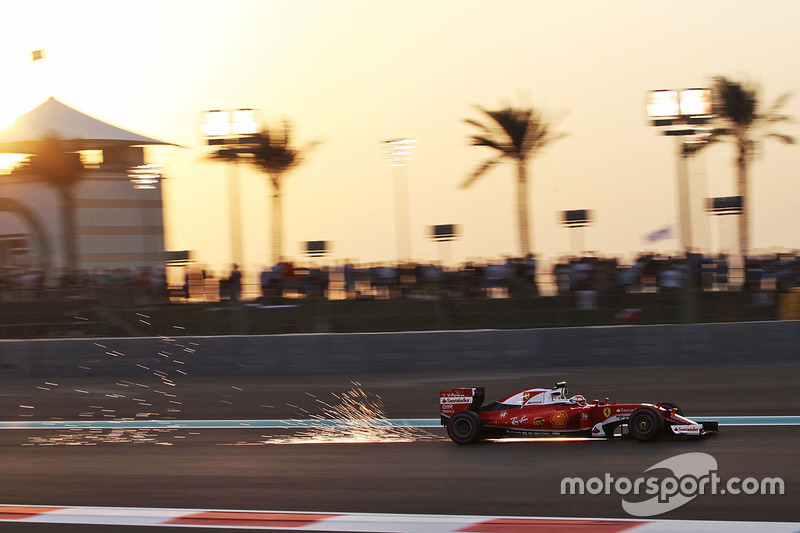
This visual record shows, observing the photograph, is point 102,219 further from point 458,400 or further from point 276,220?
point 458,400

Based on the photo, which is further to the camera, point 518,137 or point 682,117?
point 518,137

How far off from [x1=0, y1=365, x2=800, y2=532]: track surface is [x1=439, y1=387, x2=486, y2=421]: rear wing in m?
0.29

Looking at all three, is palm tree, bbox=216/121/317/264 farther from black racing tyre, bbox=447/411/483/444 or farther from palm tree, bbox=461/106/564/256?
black racing tyre, bbox=447/411/483/444

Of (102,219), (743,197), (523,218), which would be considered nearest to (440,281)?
(523,218)

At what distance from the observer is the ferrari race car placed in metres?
7.02

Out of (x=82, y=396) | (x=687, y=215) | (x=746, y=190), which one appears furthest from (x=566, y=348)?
(x=746, y=190)

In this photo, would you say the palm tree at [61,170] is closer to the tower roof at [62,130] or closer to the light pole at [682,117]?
the tower roof at [62,130]

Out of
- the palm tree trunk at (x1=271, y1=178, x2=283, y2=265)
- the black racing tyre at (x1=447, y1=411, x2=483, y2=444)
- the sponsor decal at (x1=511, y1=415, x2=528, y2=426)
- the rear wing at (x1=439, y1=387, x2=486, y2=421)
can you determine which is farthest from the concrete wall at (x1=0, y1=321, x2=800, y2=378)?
the palm tree trunk at (x1=271, y1=178, x2=283, y2=265)

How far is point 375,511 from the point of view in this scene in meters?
5.59

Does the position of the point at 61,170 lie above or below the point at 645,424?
above

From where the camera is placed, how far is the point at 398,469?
6.71m

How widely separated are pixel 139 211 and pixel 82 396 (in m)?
30.1

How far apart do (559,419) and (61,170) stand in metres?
30.0

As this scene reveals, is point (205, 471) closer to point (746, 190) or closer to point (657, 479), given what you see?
point (657, 479)
